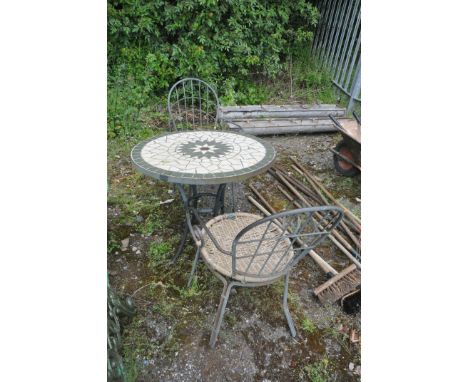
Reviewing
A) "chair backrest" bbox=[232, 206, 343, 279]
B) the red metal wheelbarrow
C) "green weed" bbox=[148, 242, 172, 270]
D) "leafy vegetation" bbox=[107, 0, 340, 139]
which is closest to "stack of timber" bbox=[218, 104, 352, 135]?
"leafy vegetation" bbox=[107, 0, 340, 139]

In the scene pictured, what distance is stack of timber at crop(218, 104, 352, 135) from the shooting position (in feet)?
14.1

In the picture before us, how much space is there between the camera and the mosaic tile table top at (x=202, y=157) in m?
1.80

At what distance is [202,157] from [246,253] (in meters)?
0.65

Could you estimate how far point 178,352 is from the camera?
1.80m

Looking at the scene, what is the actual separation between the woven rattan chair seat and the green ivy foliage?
3106 millimetres

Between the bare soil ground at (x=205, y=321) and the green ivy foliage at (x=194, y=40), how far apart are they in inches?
106

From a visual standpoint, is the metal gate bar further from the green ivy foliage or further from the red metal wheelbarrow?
the red metal wheelbarrow

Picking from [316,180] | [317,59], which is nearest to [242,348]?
[316,180]

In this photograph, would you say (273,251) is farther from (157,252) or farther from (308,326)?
(157,252)

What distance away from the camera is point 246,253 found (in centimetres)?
184

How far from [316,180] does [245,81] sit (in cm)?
261

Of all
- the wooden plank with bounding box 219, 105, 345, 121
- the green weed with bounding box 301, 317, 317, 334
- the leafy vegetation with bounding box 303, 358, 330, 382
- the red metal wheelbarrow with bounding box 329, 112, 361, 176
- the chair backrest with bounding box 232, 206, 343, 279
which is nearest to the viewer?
the chair backrest with bounding box 232, 206, 343, 279

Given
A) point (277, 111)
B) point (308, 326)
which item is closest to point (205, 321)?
point (308, 326)

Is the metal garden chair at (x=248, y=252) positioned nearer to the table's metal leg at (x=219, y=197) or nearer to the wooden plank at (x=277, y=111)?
the table's metal leg at (x=219, y=197)
